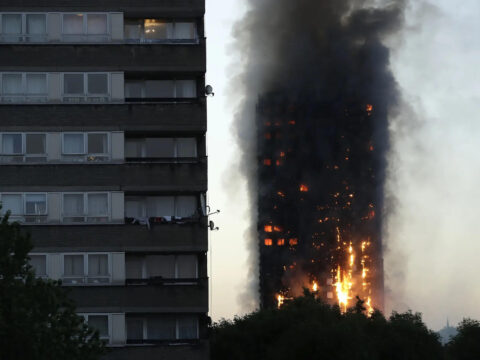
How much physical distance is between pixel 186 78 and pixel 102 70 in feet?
14.0

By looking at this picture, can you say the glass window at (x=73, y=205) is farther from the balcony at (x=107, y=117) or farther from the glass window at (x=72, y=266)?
the balcony at (x=107, y=117)

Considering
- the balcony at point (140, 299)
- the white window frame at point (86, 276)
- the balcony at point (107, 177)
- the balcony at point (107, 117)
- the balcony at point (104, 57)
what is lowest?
the balcony at point (140, 299)

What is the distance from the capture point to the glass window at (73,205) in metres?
59.8

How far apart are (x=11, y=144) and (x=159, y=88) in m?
7.85

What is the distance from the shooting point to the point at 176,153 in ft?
202

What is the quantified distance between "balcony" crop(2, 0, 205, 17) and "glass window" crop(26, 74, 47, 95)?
3440 millimetres

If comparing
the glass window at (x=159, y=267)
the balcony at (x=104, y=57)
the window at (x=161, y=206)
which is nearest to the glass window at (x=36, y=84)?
the balcony at (x=104, y=57)

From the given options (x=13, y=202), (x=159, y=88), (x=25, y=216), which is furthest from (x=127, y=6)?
(x=25, y=216)

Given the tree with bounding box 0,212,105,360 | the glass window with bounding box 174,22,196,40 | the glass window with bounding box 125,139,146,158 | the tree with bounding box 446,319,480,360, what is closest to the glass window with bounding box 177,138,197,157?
the glass window with bounding box 125,139,146,158

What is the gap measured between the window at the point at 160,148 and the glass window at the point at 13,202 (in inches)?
227

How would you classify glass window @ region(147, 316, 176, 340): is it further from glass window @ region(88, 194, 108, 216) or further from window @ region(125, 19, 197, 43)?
window @ region(125, 19, 197, 43)

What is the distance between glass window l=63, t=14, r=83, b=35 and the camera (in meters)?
61.7

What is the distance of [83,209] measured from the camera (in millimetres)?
59750

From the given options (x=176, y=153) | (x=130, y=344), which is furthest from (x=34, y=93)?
(x=130, y=344)
